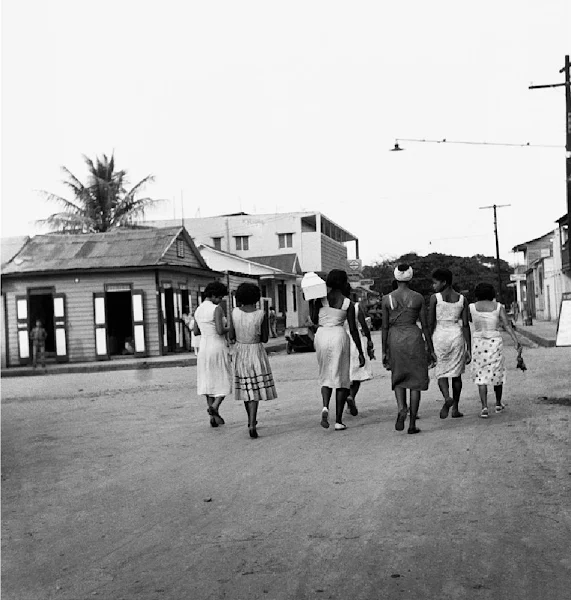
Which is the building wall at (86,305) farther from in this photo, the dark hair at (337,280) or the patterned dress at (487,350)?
the dark hair at (337,280)

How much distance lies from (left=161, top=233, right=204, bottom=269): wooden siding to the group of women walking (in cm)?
2148

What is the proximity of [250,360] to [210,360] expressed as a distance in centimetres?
121

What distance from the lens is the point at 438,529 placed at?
5453mm

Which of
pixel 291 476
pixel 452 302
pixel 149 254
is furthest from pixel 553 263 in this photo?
pixel 291 476

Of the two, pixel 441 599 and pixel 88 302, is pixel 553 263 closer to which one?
pixel 88 302

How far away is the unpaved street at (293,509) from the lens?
4621 mm

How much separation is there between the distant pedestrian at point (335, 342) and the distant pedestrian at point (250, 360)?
2.03 feet

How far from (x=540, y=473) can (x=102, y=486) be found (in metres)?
3.54

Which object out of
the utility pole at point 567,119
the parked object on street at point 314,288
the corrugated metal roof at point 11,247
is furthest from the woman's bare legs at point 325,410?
the corrugated metal roof at point 11,247

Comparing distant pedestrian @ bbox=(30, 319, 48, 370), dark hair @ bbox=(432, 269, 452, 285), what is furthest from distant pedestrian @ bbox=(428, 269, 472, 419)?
distant pedestrian @ bbox=(30, 319, 48, 370)

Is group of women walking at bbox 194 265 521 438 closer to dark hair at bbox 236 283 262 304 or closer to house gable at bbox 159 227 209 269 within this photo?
dark hair at bbox 236 283 262 304

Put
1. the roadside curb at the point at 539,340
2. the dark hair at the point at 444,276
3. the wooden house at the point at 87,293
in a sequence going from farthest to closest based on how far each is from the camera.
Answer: the wooden house at the point at 87,293 → the roadside curb at the point at 539,340 → the dark hair at the point at 444,276

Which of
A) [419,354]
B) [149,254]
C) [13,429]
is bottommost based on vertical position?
[13,429]

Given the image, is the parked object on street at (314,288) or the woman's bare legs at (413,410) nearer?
the woman's bare legs at (413,410)
